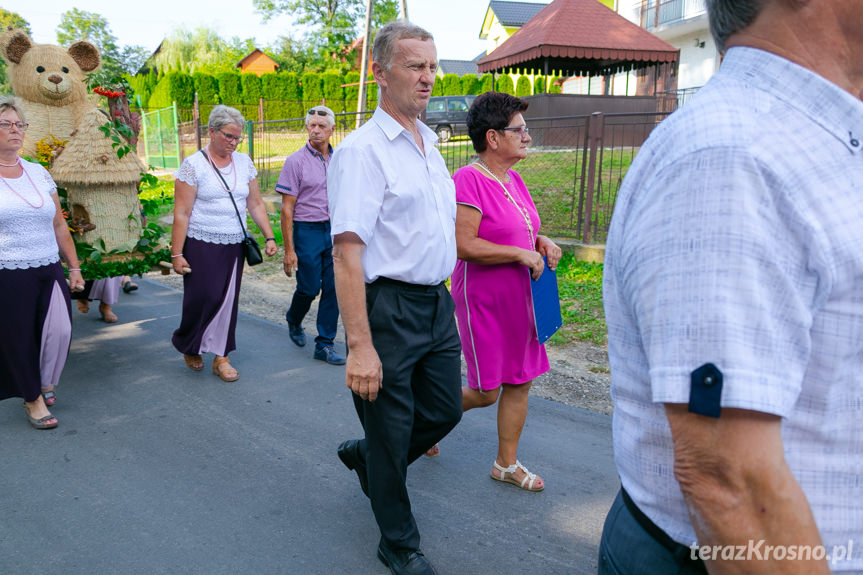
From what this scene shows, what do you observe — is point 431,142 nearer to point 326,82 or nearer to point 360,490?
point 360,490

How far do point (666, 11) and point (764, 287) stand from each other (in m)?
28.2

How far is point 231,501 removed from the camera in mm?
3363

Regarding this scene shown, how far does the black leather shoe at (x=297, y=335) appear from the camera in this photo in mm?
6023

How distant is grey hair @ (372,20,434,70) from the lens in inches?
104

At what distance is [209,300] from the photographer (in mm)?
5223

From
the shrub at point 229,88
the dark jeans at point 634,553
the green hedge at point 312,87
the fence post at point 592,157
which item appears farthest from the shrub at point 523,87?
the dark jeans at point 634,553

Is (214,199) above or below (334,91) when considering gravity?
below

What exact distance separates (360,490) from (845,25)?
3081 millimetres

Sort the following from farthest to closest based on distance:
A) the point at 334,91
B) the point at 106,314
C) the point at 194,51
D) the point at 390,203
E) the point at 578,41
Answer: the point at 194,51 < the point at 334,91 < the point at 578,41 < the point at 106,314 < the point at 390,203

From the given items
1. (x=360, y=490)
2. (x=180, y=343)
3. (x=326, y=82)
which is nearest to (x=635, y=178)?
(x=360, y=490)

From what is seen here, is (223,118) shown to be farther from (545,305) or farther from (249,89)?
(249,89)

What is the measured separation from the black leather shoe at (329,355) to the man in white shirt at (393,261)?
2.74m

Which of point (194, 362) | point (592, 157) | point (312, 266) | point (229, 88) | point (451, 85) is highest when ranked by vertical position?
point (451, 85)

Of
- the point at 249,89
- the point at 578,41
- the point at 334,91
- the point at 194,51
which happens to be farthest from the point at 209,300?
the point at 194,51
